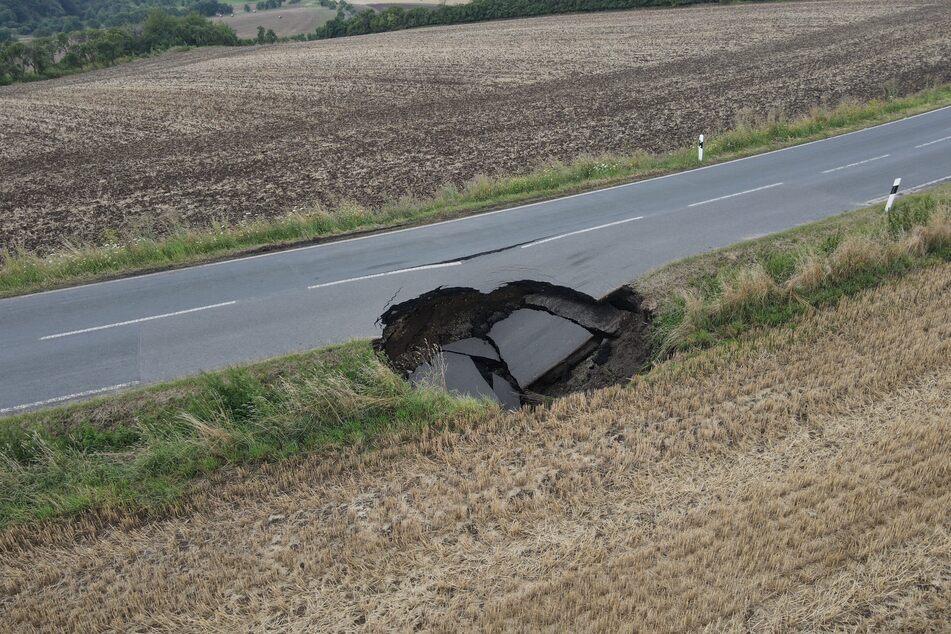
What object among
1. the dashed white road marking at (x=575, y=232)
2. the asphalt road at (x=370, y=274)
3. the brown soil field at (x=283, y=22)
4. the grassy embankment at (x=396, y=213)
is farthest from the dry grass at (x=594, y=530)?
the brown soil field at (x=283, y=22)

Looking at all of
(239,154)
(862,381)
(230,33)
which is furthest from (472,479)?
(230,33)

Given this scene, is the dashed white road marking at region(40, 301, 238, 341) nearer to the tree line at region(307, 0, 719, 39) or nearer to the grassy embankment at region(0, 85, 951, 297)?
the grassy embankment at region(0, 85, 951, 297)

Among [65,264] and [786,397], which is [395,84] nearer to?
[65,264]

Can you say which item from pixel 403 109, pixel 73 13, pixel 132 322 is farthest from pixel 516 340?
pixel 73 13

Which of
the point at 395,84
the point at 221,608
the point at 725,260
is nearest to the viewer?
the point at 221,608

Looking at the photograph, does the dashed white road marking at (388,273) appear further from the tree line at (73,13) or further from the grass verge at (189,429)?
the tree line at (73,13)
